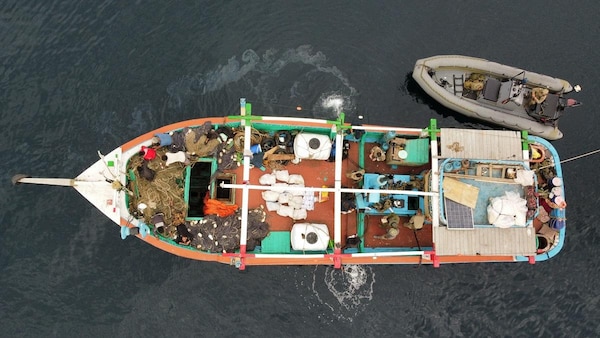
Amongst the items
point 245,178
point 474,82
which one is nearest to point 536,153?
point 474,82

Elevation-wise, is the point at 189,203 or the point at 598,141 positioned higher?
the point at 598,141

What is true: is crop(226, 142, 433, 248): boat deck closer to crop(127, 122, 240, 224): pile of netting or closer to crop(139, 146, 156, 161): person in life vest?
crop(127, 122, 240, 224): pile of netting

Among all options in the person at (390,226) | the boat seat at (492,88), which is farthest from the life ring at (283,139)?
the boat seat at (492,88)

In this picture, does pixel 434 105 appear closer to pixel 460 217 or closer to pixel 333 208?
pixel 460 217

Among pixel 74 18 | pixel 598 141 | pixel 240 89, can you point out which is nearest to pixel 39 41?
pixel 74 18

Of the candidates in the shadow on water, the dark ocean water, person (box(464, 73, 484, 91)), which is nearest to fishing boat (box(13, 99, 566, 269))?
the dark ocean water

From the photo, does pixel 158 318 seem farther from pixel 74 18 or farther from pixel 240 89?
pixel 74 18

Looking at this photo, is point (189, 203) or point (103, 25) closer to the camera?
point (189, 203)

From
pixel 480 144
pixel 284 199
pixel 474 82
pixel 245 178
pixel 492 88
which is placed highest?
pixel 474 82
